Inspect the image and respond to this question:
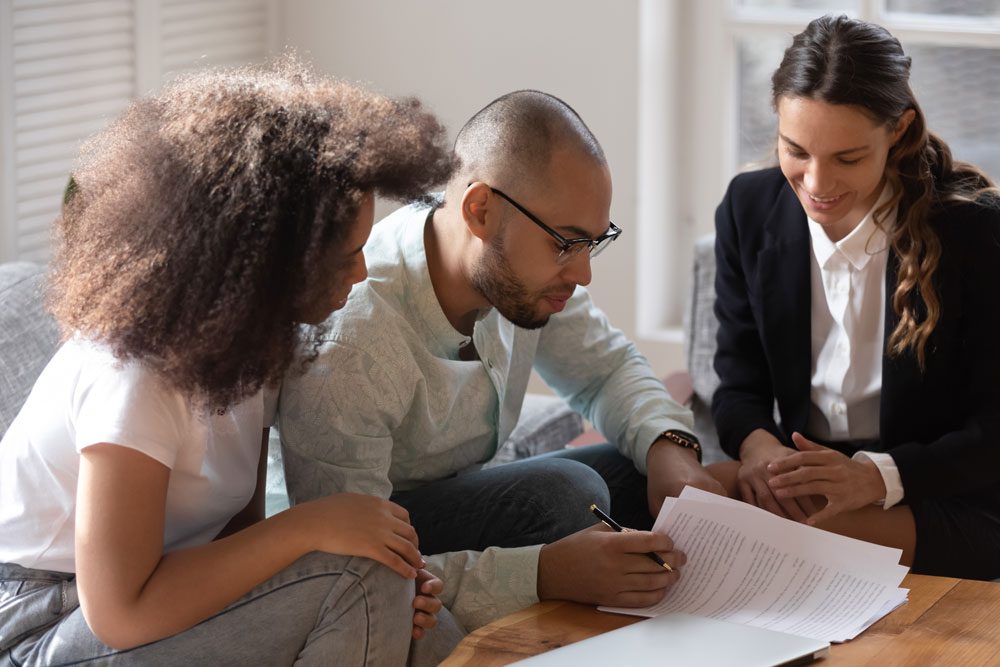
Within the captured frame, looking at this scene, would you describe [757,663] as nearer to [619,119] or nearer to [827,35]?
[827,35]

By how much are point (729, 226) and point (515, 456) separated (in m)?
0.56

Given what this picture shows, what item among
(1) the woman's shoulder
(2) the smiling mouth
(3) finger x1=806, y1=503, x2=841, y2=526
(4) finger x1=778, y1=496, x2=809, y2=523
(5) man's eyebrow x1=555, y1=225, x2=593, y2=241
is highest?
(2) the smiling mouth

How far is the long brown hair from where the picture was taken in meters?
1.91

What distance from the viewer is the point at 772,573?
5.32ft

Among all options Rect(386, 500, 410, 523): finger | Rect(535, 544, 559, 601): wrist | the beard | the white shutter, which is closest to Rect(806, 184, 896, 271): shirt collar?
the beard

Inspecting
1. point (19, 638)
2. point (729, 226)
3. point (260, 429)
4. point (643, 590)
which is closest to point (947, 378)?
point (729, 226)

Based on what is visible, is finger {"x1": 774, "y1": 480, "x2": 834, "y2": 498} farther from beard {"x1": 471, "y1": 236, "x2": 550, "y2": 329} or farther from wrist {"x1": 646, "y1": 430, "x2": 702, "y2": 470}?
beard {"x1": 471, "y1": 236, "x2": 550, "y2": 329}

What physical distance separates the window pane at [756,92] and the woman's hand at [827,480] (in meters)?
1.24

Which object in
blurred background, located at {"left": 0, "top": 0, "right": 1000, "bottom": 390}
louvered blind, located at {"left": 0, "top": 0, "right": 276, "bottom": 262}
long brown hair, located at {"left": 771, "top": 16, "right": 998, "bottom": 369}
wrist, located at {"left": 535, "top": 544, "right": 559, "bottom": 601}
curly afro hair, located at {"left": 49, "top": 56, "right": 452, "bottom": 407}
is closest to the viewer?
curly afro hair, located at {"left": 49, "top": 56, "right": 452, "bottom": 407}

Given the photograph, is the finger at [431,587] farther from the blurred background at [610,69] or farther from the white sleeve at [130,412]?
the blurred background at [610,69]

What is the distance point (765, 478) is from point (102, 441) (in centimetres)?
101

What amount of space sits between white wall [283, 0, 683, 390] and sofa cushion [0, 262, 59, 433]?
1169mm

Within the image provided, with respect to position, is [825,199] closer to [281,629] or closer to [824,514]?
[824,514]

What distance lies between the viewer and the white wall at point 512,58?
3.00 m
